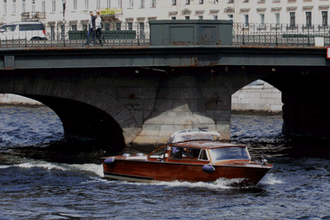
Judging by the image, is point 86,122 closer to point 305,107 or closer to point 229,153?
point 305,107

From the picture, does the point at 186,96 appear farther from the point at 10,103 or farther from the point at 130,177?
the point at 10,103

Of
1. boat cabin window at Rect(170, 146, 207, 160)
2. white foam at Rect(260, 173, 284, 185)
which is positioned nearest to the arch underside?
boat cabin window at Rect(170, 146, 207, 160)

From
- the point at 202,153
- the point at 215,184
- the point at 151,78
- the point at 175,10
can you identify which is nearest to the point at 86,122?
the point at 151,78

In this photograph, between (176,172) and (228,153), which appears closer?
(228,153)

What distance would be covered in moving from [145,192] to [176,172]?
5.03 feet

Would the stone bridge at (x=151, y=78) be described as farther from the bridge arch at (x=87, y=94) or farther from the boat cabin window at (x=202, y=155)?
the boat cabin window at (x=202, y=155)

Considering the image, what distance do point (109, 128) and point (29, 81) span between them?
714 centimetres

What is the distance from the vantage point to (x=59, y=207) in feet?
65.9

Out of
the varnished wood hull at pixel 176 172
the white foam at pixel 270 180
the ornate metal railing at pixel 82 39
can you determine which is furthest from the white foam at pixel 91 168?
the white foam at pixel 270 180

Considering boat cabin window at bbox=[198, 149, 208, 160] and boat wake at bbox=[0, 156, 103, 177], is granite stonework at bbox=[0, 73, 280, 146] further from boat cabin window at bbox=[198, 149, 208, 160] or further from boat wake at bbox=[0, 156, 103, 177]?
boat cabin window at bbox=[198, 149, 208, 160]

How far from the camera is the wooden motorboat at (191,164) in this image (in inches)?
882

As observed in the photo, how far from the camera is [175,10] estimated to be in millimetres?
77500

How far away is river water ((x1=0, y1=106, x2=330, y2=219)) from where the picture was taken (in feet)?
63.8

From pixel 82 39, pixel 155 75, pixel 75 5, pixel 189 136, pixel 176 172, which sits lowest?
pixel 176 172
